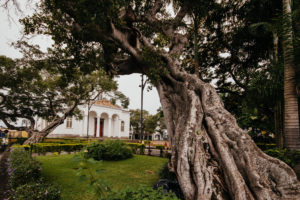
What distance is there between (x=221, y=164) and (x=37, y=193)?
3.66m

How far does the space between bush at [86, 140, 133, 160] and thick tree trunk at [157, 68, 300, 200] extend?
716cm

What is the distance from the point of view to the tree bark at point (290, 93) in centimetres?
445

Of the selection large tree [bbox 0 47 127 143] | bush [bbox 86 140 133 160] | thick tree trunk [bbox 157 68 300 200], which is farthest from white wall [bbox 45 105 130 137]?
thick tree trunk [bbox 157 68 300 200]

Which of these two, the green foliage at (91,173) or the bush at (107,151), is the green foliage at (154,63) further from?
the bush at (107,151)

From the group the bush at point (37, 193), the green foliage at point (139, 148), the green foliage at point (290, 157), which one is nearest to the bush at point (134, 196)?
the bush at point (37, 193)

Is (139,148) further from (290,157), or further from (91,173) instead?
(91,173)

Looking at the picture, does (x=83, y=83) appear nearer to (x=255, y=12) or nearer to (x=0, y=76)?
(x=0, y=76)

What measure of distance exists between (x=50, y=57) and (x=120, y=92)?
1303 centimetres

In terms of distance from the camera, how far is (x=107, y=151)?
1027 cm

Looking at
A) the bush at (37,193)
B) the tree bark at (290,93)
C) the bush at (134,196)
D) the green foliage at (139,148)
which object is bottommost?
the green foliage at (139,148)

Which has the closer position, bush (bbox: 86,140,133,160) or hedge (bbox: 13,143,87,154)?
bush (bbox: 86,140,133,160)

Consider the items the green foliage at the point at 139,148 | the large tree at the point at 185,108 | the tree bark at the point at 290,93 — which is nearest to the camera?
the large tree at the point at 185,108

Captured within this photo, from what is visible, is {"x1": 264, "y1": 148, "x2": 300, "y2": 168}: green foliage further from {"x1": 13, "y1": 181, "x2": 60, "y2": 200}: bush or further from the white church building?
the white church building

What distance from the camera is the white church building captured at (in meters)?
30.1
